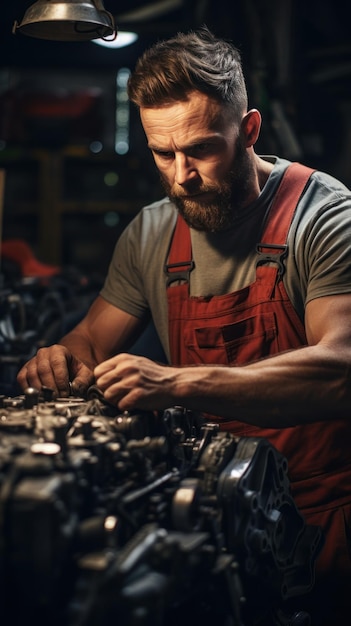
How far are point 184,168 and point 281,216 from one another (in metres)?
0.31

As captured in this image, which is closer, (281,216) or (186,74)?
(186,74)

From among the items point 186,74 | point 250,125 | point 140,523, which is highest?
point 186,74

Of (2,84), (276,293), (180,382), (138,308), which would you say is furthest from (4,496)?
(2,84)

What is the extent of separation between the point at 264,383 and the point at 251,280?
0.52 meters

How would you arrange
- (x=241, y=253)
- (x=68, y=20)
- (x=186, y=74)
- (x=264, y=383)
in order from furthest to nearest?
(x=241, y=253)
(x=68, y=20)
(x=186, y=74)
(x=264, y=383)

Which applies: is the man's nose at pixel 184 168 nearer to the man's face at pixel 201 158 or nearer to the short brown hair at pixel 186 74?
the man's face at pixel 201 158

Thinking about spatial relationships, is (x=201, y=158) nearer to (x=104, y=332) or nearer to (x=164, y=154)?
(x=164, y=154)

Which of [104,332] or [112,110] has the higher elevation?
[112,110]

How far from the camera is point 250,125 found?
98.6 inches

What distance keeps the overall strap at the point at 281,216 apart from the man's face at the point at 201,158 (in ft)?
0.33

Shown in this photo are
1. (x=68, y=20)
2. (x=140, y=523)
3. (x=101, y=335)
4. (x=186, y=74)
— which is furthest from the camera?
(x=101, y=335)

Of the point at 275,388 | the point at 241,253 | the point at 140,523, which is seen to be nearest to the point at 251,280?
the point at 241,253

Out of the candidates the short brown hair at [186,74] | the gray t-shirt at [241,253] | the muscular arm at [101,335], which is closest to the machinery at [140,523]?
the gray t-shirt at [241,253]

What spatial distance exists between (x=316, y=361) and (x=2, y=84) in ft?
24.6
